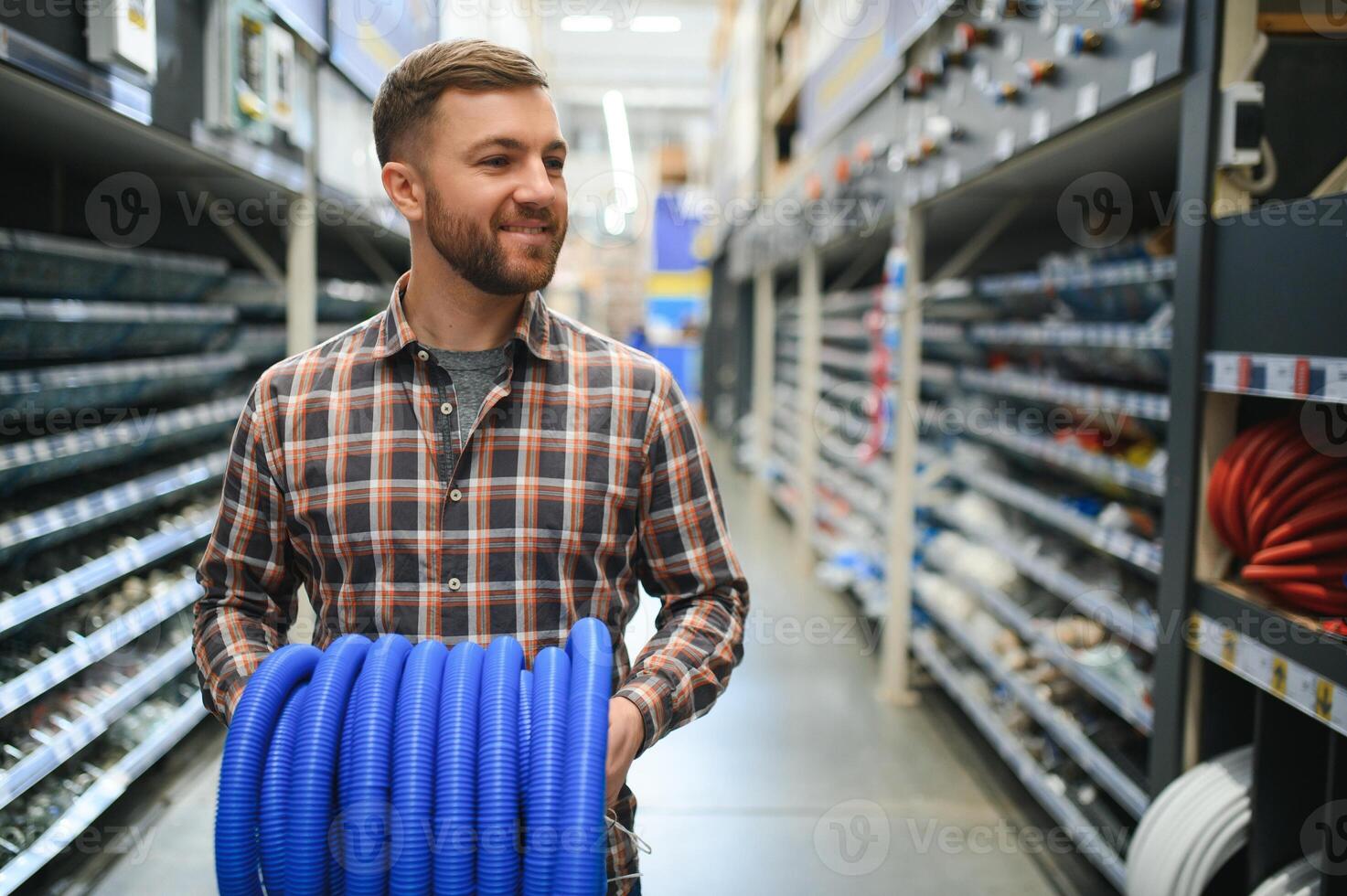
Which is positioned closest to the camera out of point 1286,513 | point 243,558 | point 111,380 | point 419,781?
point 419,781

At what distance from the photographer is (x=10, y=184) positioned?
131 inches

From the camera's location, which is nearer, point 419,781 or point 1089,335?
point 419,781

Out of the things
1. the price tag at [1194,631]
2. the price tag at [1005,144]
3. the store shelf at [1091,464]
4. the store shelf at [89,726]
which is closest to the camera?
the price tag at [1194,631]

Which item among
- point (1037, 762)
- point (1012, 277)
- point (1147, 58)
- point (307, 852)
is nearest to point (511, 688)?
point (307, 852)

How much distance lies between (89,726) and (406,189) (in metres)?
1.98

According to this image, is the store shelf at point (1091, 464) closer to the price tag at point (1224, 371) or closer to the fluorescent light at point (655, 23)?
the price tag at point (1224, 371)

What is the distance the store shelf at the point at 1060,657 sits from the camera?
2500 mm

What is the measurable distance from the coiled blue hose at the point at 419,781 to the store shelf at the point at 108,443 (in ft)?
5.20

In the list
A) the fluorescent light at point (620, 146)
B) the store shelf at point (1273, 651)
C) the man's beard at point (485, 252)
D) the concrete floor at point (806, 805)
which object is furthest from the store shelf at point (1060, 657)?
the fluorescent light at point (620, 146)

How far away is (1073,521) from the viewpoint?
294cm

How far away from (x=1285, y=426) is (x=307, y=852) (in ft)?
6.43

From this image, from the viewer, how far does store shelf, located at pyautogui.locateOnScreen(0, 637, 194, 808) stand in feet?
7.39

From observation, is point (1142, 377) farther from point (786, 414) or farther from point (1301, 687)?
point (786, 414)

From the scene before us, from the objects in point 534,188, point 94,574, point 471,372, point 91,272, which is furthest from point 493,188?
point 94,574
